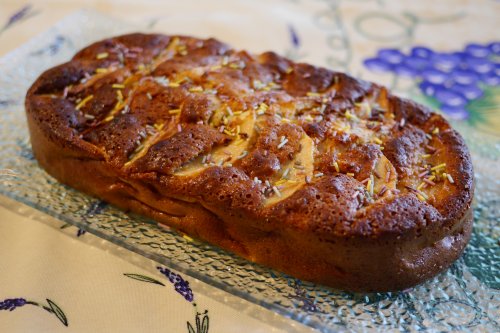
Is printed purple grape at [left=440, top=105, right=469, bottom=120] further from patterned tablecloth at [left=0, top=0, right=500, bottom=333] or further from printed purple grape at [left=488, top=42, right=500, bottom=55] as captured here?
printed purple grape at [left=488, top=42, right=500, bottom=55]

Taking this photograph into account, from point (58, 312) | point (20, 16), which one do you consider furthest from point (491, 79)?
point (20, 16)

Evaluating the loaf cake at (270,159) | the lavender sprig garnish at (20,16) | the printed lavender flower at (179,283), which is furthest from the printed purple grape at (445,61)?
the lavender sprig garnish at (20,16)

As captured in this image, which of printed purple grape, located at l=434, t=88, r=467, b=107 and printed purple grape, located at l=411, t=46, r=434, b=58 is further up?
printed purple grape, located at l=411, t=46, r=434, b=58

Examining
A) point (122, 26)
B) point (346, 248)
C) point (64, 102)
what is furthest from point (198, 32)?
point (346, 248)

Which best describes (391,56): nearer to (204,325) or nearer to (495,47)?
(495,47)

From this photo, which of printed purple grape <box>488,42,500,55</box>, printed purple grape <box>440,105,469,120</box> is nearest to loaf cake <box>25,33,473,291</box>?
printed purple grape <box>440,105,469,120</box>

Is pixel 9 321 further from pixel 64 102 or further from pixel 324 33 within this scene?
pixel 324 33

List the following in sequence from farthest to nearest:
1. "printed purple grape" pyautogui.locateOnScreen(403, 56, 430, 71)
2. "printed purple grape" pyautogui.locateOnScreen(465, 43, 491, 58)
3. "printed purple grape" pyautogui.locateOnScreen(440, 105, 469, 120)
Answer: "printed purple grape" pyautogui.locateOnScreen(465, 43, 491, 58), "printed purple grape" pyautogui.locateOnScreen(403, 56, 430, 71), "printed purple grape" pyautogui.locateOnScreen(440, 105, 469, 120)
